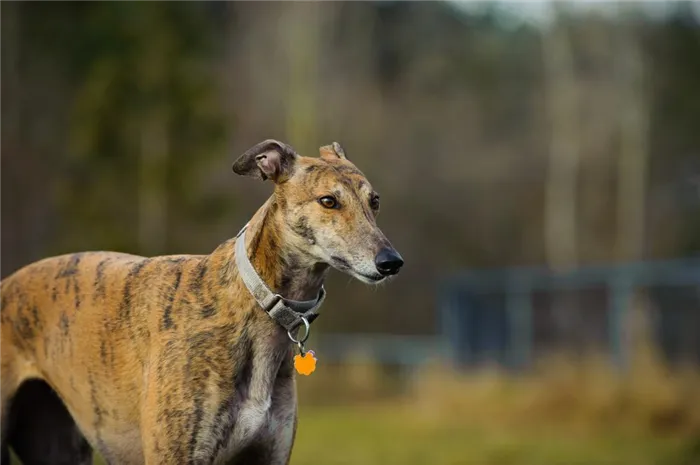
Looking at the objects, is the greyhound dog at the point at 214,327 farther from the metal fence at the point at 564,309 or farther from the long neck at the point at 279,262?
the metal fence at the point at 564,309

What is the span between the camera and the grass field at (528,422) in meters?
11.4

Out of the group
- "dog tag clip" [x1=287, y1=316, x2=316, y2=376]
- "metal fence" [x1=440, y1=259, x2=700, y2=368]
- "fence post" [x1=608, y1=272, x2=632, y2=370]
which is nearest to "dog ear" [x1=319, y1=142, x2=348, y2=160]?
"dog tag clip" [x1=287, y1=316, x2=316, y2=376]

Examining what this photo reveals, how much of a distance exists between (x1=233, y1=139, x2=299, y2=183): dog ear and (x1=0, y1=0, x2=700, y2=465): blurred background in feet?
21.7

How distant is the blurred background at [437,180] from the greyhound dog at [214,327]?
6085mm

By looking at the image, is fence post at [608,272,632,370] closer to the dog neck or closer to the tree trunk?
the tree trunk

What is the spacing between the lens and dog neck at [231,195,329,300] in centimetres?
470

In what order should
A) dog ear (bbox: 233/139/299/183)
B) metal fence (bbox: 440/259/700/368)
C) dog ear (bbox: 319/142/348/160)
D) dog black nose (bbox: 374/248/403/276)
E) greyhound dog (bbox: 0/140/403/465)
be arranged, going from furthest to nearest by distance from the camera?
1. metal fence (bbox: 440/259/700/368)
2. dog ear (bbox: 319/142/348/160)
3. dog ear (bbox: 233/139/299/183)
4. greyhound dog (bbox: 0/140/403/465)
5. dog black nose (bbox: 374/248/403/276)

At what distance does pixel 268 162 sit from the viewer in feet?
15.8

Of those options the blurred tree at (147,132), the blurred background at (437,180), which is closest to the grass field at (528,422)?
the blurred background at (437,180)

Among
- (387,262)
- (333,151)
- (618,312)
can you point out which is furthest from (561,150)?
(387,262)

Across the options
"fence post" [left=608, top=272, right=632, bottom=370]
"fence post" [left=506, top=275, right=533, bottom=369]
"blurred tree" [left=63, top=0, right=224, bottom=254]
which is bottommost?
"fence post" [left=506, top=275, right=533, bottom=369]

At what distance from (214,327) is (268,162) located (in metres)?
0.68

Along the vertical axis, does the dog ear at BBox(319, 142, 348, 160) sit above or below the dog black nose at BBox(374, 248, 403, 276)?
above

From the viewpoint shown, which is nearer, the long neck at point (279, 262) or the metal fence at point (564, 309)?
the long neck at point (279, 262)
